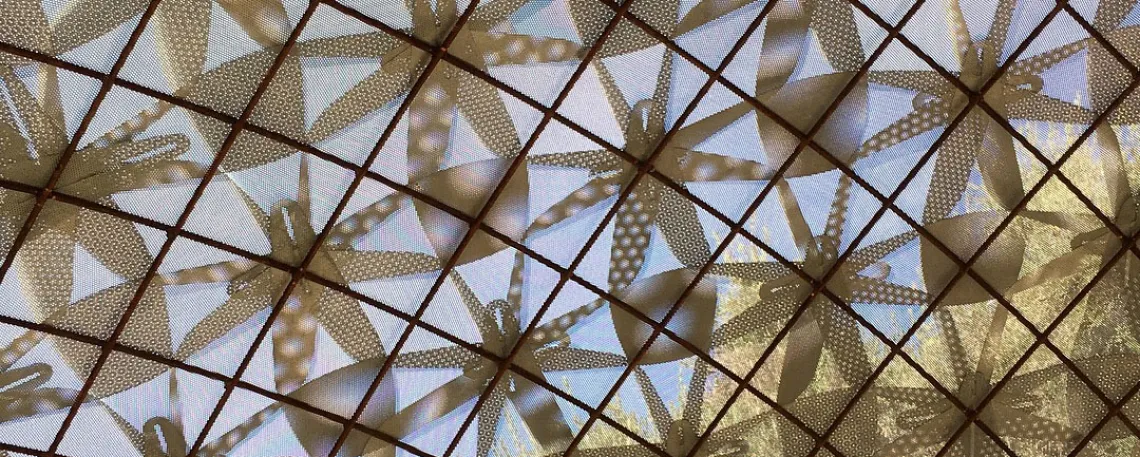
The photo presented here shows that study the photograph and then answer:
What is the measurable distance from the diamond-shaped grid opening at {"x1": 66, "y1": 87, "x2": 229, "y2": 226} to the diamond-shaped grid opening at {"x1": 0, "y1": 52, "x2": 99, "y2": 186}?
0.20m

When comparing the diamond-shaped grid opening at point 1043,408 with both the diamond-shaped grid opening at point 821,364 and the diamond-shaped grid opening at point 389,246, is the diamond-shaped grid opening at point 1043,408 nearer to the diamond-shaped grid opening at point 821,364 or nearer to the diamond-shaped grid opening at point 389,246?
the diamond-shaped grid opening at point 821,364

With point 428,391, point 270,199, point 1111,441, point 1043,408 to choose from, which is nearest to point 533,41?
point 270,199

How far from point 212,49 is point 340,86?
1486 millimetres

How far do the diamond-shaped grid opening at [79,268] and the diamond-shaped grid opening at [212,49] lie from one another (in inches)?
69.7

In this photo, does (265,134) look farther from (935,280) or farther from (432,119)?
(935,280)

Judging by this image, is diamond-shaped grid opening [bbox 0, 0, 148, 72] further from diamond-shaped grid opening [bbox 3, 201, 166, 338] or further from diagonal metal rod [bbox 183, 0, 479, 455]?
diagonal metal rod [bbox 183, 0, 479, 455]

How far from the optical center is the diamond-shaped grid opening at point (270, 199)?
14.4 metres

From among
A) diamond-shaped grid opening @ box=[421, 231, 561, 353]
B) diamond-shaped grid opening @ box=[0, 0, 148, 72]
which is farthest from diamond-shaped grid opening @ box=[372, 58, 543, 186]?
diamond-shaped grid opening @ box=[0, 0, 148, 72]

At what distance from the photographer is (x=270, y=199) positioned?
1467 centimetres

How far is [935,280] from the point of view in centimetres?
1677

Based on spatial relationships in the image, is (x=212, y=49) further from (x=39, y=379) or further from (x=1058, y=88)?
(x=1058, y=88)

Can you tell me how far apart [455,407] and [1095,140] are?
907cm

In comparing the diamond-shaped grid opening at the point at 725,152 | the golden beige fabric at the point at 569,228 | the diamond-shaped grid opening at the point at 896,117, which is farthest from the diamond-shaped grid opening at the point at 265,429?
the diamond-shaped grid opening at the point at 896,117

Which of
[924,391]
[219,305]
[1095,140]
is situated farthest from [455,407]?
[1095,140]
